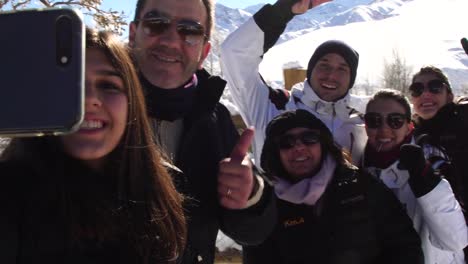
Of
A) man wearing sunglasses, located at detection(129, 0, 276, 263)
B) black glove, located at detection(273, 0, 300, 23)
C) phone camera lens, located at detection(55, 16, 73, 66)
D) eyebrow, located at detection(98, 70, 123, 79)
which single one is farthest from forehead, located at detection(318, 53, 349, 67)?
phone camera lens, located at detection(55, 16, 73, 66)

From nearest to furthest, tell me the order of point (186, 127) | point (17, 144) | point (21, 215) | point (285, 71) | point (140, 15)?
point (21, 215), point (17, 144), point (186, 127), point (140, 15), point (285, 71)

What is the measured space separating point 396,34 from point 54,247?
7663 inches

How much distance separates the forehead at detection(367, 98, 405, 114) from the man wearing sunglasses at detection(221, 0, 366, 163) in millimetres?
134

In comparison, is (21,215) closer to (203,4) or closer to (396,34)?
(203,4)

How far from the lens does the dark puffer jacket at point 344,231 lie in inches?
83.4

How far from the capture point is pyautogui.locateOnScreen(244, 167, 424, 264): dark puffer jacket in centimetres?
212

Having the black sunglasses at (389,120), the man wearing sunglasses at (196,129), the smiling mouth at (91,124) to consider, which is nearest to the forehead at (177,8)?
the man wearing sunglasses at (196,129)

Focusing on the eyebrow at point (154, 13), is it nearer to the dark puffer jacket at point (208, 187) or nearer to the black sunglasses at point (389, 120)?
the dark puffer jacket at point (208, 187)

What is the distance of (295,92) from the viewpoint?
9.31ft

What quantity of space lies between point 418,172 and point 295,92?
0.82m

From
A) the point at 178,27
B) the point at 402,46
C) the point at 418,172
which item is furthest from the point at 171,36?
the point at 402,46

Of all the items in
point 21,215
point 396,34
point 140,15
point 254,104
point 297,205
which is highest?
point 140,15

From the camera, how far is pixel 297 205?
2.22 m

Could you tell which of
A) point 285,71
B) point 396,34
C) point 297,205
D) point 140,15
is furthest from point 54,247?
point 396,34
